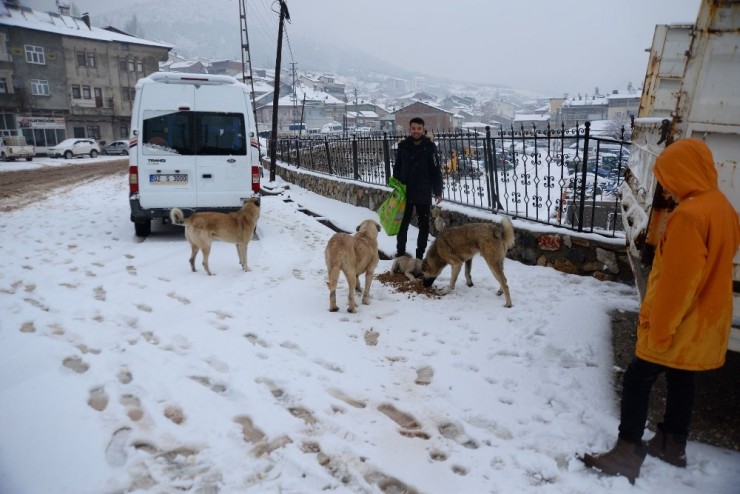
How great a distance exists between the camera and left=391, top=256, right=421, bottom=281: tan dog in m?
6.31

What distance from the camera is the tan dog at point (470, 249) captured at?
531 cm

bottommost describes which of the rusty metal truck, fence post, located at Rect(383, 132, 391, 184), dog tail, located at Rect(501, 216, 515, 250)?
dog tail, located at Rect(501, 216, 515, 250)

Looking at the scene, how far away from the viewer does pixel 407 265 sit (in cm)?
643

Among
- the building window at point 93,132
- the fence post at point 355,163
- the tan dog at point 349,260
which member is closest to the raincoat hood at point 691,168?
the tan dog at point 349,260

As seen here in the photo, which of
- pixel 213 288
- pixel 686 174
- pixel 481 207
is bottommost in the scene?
pixel 213 288

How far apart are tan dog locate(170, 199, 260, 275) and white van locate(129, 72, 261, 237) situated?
151 cm

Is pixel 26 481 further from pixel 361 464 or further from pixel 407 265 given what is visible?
pixel 407 265

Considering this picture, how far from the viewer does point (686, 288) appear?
2252mm

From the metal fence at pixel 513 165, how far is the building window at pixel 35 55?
4318 cm

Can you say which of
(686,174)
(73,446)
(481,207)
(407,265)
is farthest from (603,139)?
(73,446)

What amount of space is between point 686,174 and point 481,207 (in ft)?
18.3

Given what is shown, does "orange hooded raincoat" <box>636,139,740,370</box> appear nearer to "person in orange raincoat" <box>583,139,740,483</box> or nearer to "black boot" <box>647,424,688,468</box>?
"person in orange raincoat" <box>583,139,740,483</box>

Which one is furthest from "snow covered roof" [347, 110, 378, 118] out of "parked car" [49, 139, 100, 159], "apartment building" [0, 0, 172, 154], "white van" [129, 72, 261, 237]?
"white van" [129, 72, 261, 237]

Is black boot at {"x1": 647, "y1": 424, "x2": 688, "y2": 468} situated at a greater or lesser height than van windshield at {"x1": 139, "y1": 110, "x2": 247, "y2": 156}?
lesser
